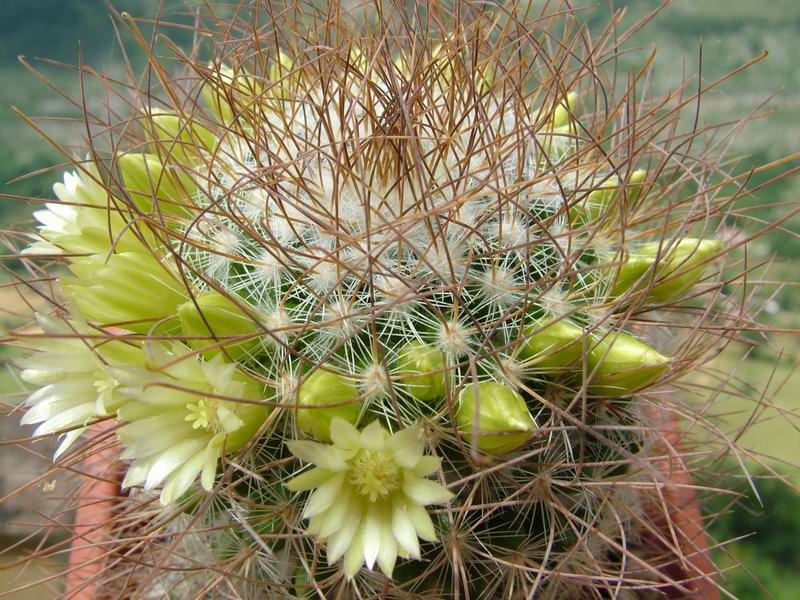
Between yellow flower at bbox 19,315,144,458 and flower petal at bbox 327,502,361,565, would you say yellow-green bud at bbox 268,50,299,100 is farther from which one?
flower petal at bbox 327,502,361,565

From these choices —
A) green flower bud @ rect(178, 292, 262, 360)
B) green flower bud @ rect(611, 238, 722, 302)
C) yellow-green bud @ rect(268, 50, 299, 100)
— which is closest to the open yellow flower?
green flower bud @ rect(178, 292, 262, 360)

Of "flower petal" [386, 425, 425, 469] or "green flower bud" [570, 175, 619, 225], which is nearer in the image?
"flower petal" [386, 425, 425, 469]

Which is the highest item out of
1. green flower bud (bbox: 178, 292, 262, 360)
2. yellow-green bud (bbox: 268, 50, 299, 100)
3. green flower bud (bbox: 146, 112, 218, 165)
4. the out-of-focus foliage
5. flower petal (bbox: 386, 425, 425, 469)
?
yellow-green bud (bbox: 268, 50, 299, 100)

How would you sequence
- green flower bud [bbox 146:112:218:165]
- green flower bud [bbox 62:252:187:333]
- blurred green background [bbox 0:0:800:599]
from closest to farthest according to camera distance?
green flower bud [bbox 62:252:187:333], green flower bud [bbox 146:112:218:165], blurred green background [bbox 0:0:800:599]

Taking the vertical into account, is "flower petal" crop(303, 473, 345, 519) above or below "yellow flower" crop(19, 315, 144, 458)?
below

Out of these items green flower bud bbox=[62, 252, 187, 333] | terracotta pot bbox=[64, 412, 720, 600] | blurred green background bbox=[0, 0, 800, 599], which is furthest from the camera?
blurred green background bbox=[0, 0, 800, 599]

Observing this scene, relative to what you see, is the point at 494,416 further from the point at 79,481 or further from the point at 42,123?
the point at 42,123

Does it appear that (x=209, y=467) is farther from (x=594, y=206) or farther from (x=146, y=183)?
(x=594, y=206)
